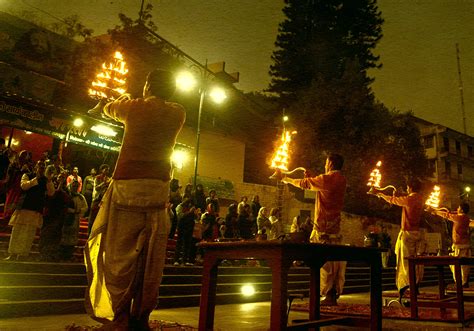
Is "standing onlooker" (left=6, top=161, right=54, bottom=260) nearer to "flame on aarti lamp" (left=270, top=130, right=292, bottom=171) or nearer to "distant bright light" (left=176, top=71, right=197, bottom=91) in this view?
"flame on aarti lamp" (left=270, top=130, right=292, bottom=171)

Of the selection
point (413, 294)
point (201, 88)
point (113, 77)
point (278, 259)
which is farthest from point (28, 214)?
point (201, 88)

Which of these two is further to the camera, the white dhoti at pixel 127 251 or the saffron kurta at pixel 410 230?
the saffron kurta at pixel 410 230

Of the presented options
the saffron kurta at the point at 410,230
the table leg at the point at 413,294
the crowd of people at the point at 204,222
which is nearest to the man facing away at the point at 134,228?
the table leg at the point at 413,294

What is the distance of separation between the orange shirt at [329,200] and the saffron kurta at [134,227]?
3.09m

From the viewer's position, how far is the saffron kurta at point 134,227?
323cm

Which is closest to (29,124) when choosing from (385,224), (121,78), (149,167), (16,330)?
(121,78)

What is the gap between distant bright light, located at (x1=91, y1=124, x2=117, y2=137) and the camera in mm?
14820

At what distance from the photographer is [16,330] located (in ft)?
14.9

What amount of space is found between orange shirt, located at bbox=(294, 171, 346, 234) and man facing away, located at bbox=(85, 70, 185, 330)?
3.07 meters

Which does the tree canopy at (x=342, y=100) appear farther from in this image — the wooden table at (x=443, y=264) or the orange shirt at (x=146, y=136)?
the orange shirt at (x=146, y=136)

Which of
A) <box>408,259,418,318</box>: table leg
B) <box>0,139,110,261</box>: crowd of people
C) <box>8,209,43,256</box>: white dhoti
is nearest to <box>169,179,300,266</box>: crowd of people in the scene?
<box>0,139,110,261</box>: crowd of people

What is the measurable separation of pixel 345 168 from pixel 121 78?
14.6 meters

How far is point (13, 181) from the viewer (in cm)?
1010

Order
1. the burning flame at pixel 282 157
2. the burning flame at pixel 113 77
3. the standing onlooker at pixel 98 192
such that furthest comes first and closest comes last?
the burning flame at pixel 113 77 < the standing onlooker at pixel 98 192 < the burning flame at pixel 282 157
